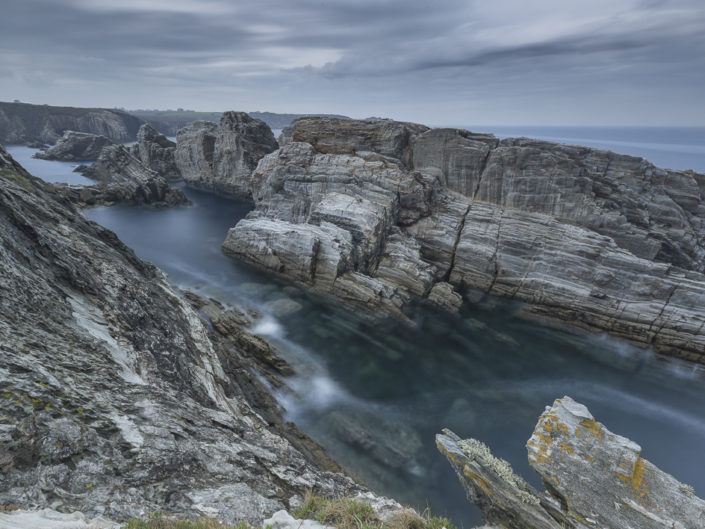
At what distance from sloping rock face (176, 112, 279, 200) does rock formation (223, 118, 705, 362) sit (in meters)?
28.3

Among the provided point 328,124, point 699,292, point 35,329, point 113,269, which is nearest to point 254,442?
point 35,329

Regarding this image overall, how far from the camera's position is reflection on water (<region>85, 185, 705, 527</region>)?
651 inches

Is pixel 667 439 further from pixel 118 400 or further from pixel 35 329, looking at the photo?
pixel 35 329

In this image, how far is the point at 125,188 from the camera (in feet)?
183

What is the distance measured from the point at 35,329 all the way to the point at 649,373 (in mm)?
33752

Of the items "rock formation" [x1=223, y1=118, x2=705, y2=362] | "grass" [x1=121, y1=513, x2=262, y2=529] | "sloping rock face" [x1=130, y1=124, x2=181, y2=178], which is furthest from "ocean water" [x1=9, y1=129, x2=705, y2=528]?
"sloping rock face" [x1=130, y1=124, x2=181, y2=178]

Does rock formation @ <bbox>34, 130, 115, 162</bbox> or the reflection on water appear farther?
rock formation @ <bbox>34, 130, 115, 162</bbox>

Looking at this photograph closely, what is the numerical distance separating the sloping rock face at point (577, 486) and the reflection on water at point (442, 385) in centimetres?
843

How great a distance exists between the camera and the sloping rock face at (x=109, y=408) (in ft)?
17.5

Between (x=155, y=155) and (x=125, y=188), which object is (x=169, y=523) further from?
(x=155, y=155)

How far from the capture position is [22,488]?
4.74 metres

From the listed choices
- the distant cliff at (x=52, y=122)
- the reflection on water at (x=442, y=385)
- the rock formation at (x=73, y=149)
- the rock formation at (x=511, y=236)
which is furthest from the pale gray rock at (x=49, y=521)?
the distant cliff at (x=52, y=122)

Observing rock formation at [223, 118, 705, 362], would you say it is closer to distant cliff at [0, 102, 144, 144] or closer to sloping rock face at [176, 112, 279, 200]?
sloping rock face at [176, 112, 279, 200]

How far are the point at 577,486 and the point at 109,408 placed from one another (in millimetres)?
10189
